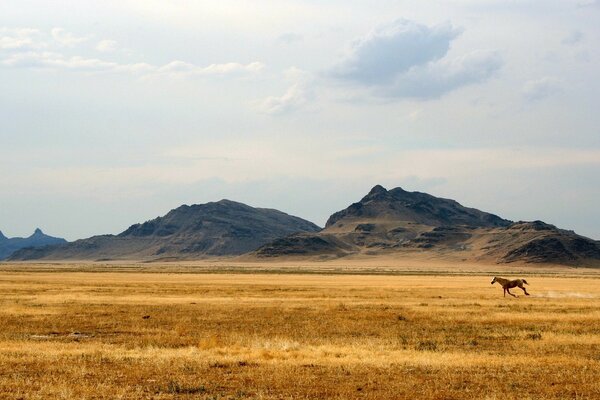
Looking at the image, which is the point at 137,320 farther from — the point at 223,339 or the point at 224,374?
the point at 224,374

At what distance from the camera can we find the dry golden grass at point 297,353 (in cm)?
1738

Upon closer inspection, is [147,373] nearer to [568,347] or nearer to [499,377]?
[499,377]

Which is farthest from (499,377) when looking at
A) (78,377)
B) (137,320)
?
(137,320)

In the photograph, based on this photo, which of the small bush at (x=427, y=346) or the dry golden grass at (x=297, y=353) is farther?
the small bush at (x=427, y=346)

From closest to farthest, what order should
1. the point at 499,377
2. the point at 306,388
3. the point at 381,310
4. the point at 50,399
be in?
the point at 50,399, the point at 306,388, the point at 499,377, the point at 381,310

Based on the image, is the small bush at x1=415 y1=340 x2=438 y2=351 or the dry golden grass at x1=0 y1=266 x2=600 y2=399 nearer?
the dry golden grass at x1=0 y1=266 x2=600 y2=399

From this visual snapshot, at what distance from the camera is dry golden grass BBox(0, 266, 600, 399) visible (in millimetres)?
→ 17375

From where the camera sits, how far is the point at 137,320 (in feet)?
113

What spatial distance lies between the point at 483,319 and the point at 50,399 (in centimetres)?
2375

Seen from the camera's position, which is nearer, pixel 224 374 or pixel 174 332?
pixel 224 374

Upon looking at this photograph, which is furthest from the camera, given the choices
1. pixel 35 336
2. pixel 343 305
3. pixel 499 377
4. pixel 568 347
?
pixel 343 305

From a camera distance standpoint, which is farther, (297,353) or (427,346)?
(427,346)

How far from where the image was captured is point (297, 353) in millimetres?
22781

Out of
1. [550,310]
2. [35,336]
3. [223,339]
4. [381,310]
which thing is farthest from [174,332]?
[550,310]
